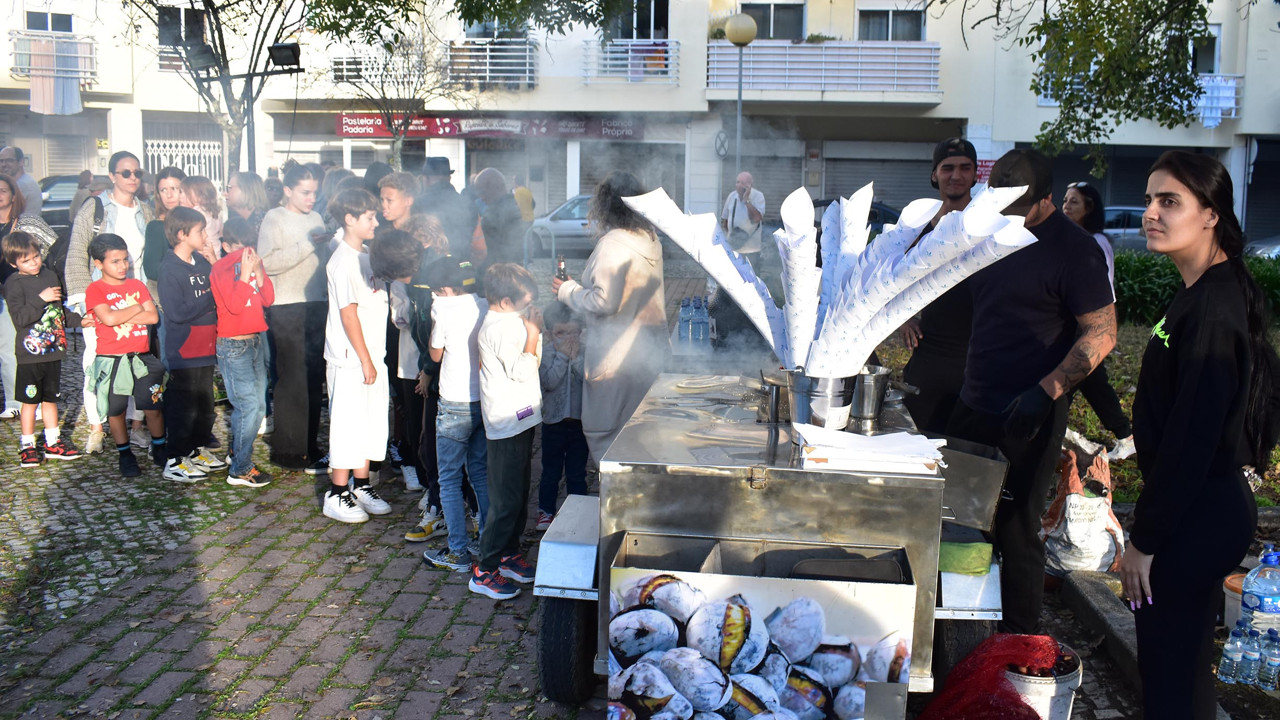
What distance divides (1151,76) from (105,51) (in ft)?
89.8

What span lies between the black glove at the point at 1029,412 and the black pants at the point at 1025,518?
15cm

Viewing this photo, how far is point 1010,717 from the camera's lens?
2.68 metres

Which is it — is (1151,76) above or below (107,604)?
above

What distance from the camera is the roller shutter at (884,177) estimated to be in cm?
2669

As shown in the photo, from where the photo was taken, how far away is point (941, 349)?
454 centimetres

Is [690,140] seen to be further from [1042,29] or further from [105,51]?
[1042,29]

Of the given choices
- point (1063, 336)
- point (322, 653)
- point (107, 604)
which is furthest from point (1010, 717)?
point (107, 604)

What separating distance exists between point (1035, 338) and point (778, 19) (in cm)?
2302

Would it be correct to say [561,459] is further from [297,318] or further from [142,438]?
[142,438]

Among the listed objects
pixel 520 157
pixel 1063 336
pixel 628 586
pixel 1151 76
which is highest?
pixel 520 157

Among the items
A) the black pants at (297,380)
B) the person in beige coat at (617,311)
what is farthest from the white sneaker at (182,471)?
the person in beige coat at (617,311)

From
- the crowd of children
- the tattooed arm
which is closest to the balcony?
the crowd of children

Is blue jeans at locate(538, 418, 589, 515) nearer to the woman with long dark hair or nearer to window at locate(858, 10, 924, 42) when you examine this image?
the woman with long dark hair

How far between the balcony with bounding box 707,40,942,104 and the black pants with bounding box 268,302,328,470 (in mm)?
19493
